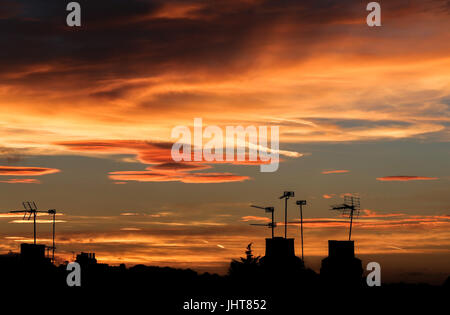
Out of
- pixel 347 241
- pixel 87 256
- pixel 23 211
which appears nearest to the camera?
pixel 347 241

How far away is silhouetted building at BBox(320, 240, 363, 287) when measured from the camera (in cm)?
10112

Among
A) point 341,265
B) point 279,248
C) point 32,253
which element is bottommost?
point 341,265

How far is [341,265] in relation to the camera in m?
102

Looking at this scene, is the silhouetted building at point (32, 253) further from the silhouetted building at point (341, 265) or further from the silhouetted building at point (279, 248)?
the silhouetted building at point (341, 265)

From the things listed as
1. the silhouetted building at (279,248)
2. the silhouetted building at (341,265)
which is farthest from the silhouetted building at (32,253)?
the silhouetted building at (341,265)

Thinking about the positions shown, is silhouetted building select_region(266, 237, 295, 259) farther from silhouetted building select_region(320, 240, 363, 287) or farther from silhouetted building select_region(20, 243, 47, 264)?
silhouetted building select_region(20, 243, 47, 264)

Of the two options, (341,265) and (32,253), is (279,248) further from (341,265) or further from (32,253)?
(32,253)

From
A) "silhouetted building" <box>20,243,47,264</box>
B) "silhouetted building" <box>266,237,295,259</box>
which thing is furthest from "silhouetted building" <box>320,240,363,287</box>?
"silhouetted building" <box>20,243,47,264</box>

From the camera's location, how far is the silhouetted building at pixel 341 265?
101 metres

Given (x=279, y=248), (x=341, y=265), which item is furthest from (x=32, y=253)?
(x=341, y=265)

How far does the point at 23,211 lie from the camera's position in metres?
109
